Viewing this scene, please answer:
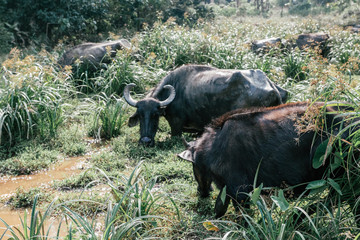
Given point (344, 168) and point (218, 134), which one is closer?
point (344, 168)

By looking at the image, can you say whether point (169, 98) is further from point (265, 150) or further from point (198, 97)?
point (265, 150)

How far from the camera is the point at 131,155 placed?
6.01m

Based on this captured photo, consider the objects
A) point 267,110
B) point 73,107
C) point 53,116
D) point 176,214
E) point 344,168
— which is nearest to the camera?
point 344,168

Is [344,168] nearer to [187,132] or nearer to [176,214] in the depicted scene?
[176,214]

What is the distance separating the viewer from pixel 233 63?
352 inches

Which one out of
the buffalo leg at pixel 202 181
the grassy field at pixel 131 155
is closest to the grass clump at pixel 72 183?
the grassy field at pixel 131 155

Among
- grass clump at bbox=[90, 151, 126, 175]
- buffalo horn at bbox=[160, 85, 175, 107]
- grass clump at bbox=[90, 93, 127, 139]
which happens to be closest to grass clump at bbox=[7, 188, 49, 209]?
grass clump at bbox=[90, 151, 126, 175]

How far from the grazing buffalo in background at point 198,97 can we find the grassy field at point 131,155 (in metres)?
0.39

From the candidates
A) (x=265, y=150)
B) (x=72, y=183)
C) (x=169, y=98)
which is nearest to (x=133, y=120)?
(x=169, y=98)

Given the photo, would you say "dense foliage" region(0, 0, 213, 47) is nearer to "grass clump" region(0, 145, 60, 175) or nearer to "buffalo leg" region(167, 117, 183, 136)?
"buffalo leg" region(167, 117, 183, 136)

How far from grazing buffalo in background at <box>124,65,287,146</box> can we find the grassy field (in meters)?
0.39

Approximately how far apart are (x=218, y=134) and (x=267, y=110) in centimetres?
56

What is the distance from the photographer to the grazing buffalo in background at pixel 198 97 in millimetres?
5902

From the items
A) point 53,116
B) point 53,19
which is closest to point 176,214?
point 53,116
